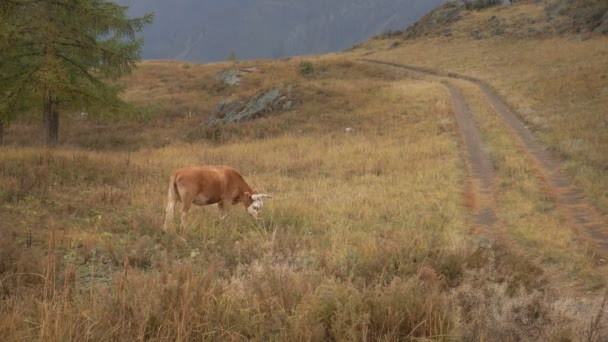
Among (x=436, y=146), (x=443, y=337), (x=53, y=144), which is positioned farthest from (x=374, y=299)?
(x=53, y=144)

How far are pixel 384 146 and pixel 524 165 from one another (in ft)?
20.0

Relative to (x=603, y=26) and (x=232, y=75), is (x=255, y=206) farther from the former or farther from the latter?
(x=603, y=26)

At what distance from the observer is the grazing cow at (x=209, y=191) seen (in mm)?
8984

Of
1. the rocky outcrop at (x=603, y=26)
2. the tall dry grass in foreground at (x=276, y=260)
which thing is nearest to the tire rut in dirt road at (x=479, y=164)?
the tall dry grass in foreground at (x=276, y=260)

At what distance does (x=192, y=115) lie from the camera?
33.8 m

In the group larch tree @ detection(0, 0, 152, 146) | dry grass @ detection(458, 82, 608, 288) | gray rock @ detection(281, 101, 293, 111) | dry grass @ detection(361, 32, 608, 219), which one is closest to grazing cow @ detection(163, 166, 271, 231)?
dry grass @ detection(458, 82, 608, 288)

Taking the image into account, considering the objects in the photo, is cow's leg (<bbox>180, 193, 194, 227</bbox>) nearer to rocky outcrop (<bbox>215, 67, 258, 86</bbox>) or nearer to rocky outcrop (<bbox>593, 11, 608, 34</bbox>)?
rocky outcrop (<bbox>215, 67, 258, 86</bbox>)

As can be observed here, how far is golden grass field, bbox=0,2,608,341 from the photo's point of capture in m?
3.87

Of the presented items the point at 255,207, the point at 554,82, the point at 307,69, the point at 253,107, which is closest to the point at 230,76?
the point at 307,69

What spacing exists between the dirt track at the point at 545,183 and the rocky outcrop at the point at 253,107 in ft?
36.0

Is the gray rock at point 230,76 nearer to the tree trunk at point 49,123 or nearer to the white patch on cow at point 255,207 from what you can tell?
the tree trunk at point 49,123

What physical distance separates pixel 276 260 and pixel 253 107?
2508cm

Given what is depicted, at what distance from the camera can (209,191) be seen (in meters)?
9.41

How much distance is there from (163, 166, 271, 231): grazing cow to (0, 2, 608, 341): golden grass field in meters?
0.32
